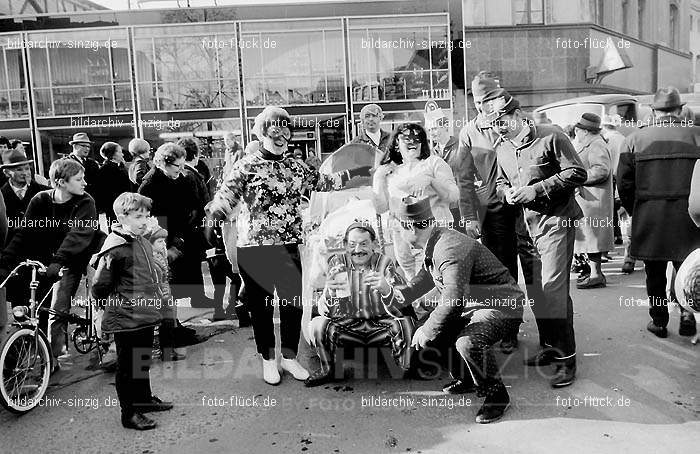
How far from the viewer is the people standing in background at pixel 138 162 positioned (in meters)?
6.83

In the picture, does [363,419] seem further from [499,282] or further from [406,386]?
[499,282]

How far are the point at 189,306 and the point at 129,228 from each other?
3.32 m

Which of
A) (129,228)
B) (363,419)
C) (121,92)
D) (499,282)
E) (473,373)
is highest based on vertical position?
(121,92)

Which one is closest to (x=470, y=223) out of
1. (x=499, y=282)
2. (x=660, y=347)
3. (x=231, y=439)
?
(x=499, y=282)

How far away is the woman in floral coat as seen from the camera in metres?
4.39

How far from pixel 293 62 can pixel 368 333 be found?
14.8m

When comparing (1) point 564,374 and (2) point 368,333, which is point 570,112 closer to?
(1) point 564,374

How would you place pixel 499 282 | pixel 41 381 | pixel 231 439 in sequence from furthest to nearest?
pixel 41 381, pixel 499 282, pixel 231 439

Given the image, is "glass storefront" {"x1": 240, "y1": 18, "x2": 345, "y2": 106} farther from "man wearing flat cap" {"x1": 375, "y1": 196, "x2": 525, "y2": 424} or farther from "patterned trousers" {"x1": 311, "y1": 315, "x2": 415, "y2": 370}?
"man wearing flat cap" {"x1": 375, "y1": 196, "x2": 525, "y2": 424}

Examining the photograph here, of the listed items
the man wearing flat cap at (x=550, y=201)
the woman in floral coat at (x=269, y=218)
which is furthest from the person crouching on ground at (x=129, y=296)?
the man wearing flat cap at (x=550, y=201)

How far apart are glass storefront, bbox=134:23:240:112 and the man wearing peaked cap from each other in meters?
13.8

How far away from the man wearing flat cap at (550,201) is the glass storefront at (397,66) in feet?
45.2

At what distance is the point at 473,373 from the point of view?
378 cm

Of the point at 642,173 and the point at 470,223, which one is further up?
the point at 642,173
